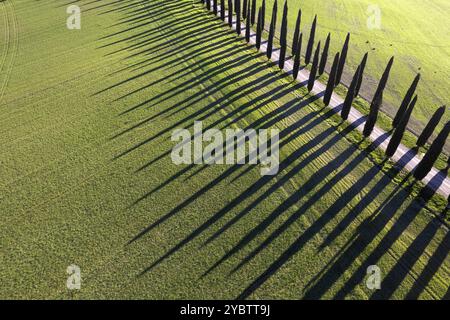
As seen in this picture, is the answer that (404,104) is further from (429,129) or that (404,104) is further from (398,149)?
(398,149)

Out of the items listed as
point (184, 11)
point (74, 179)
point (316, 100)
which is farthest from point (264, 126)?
point (184, 11)

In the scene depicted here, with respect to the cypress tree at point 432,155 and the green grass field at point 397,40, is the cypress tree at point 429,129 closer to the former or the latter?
the cypress tree at point 432,155

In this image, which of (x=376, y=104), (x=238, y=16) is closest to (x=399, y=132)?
(x=376, y=104)

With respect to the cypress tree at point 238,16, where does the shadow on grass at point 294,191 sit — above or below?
below

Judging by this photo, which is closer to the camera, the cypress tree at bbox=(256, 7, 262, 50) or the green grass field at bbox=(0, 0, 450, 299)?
the green grass field at bbox=(0, 0, 450, 299)

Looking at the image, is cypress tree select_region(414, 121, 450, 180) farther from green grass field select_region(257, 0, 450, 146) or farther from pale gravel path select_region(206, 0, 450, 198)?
green grass field select_region(257, 0, 450, 146)

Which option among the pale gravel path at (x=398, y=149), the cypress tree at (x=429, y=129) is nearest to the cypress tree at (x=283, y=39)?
the pale gravel path at (x=398, y=149)

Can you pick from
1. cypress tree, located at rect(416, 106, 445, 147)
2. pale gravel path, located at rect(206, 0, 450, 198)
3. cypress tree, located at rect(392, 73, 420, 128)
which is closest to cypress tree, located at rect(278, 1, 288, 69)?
pale gravel path, located at rect(206, 0, 450, 198)
